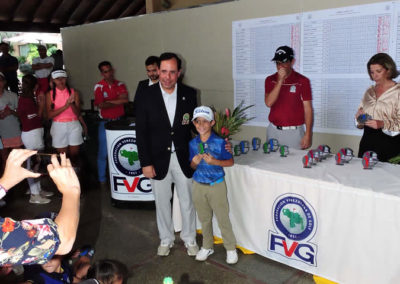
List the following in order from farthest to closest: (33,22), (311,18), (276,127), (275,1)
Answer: (33,22)
(275,1)
(311,18)
(276,127)

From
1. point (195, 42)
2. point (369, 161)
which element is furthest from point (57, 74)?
point (369, 161)

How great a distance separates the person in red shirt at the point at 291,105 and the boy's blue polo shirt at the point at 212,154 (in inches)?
32.6

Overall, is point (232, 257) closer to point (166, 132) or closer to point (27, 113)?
point (166, 132)

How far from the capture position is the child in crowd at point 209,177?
2.73 m

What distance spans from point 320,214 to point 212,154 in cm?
85

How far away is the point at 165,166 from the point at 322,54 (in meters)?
2.08

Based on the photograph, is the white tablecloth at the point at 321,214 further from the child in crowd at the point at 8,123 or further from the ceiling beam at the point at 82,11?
the ceiling beam at the point at 82,11

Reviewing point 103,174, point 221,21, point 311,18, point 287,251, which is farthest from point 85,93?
point 287,251

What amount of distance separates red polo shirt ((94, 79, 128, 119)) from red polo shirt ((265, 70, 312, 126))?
7.23 ft

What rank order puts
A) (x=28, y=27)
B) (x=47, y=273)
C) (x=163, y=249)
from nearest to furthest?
(x=47, y=273), (x=163, y=249), (x=28, y=27)

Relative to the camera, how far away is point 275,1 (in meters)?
4.11

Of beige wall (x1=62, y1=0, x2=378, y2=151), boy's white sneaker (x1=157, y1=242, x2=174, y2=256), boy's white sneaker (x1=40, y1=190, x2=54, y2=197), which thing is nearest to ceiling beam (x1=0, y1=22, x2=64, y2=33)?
beige wall (x1=62, y1=0, x2=378, y2=151)

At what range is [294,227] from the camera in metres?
2.65

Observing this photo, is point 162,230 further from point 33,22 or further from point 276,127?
point 33,22
